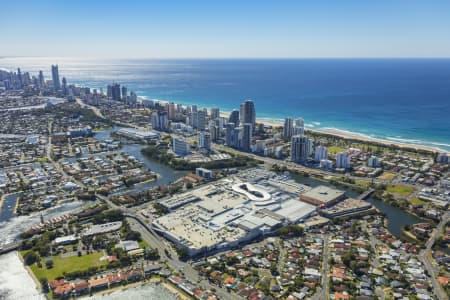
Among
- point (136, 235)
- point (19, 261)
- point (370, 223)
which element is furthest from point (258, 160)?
point (19, 261)

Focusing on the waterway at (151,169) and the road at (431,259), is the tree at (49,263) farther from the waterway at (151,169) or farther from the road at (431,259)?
the road at (431,259)

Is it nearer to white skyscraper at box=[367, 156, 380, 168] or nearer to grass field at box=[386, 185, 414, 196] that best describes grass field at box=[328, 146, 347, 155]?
white skyscraper at box=[367, 156, 380, 168]

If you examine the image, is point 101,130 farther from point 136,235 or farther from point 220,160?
point 136,235

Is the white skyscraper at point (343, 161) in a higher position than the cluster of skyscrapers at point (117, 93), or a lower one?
lower

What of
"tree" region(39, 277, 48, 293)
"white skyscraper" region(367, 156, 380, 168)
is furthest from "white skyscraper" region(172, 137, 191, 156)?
"tree" region(39, 277, 48, 293)

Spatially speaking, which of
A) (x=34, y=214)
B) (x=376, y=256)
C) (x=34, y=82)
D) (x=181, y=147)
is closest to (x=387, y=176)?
(x=376, y=256)

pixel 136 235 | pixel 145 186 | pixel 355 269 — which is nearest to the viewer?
pixel 355 269

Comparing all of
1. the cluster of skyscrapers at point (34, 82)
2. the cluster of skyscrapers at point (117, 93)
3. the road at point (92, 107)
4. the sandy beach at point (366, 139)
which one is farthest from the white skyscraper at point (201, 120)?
the cluster of skyscrapers at point (34, 82)
